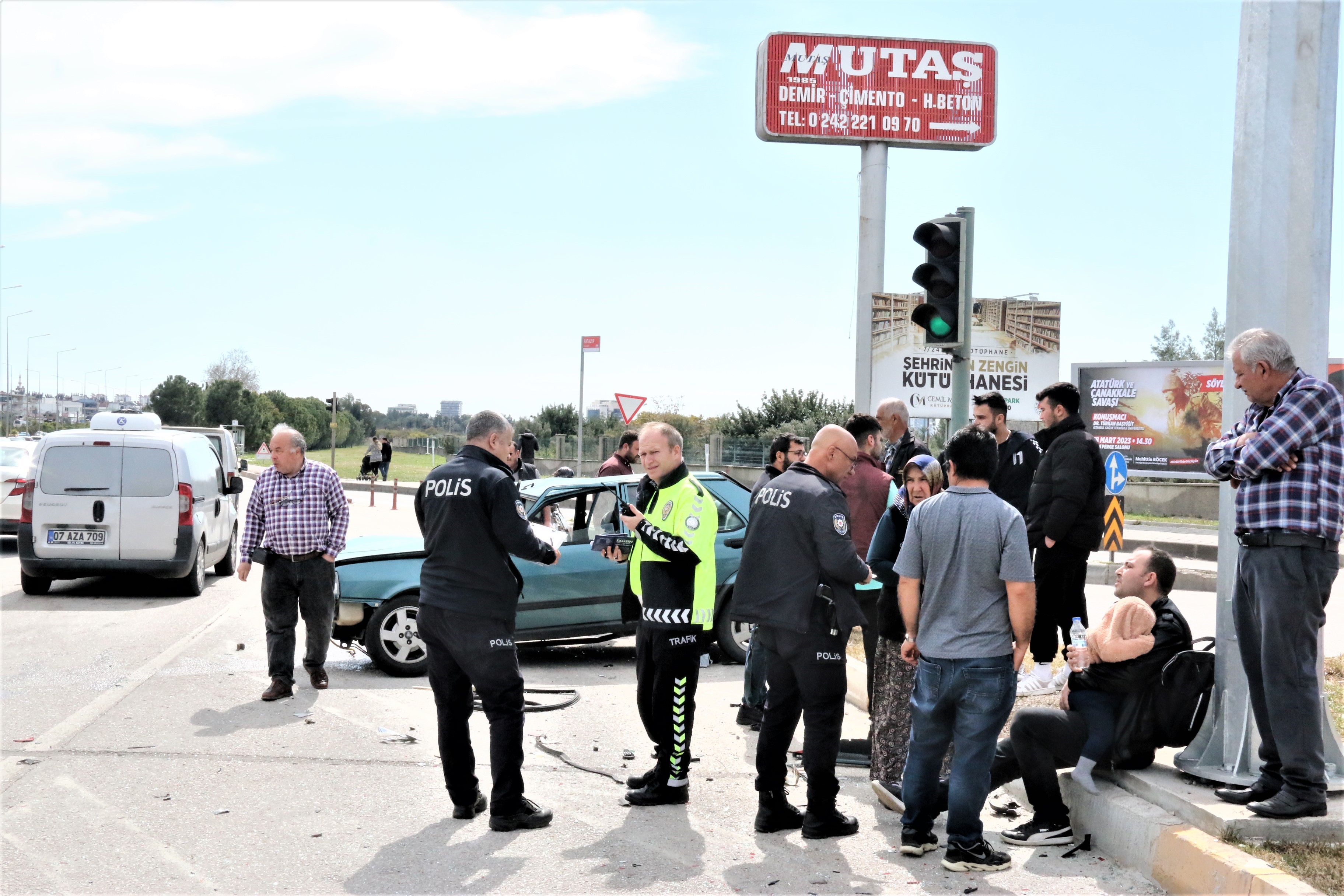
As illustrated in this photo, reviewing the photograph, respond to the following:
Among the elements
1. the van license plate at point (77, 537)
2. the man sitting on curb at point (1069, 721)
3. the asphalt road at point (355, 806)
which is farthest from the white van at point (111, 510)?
the man sitting on curb at point (1069, 721)

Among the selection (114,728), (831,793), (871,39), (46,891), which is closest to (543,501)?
(114,728)

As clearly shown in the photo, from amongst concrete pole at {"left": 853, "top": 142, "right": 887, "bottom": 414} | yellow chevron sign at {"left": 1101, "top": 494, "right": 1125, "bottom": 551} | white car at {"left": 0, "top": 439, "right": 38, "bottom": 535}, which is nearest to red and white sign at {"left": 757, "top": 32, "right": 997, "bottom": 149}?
concrete pole at {"left": 853, "top": 142, "right": 887, "bottom": 414}

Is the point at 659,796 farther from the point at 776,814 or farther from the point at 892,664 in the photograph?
the point at 892,664

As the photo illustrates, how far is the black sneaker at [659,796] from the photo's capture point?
5828mm

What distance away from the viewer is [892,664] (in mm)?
5887

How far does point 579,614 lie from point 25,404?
11291 cm

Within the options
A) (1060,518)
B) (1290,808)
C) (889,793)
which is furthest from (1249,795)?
(1060,518)

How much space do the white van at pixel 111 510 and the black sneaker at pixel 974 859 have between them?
10.5m

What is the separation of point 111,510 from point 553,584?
6374 millimetres

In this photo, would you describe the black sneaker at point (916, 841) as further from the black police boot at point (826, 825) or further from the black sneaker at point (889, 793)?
the black sneaker at point (889, 793)

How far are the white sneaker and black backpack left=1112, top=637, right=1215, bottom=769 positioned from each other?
1897 millimetres

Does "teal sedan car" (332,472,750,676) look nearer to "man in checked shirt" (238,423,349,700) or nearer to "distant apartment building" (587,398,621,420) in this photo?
"man in checked shirt" (238,423,349,700)

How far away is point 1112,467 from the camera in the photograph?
16641 millimetres

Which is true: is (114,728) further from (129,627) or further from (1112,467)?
(1112,467)
